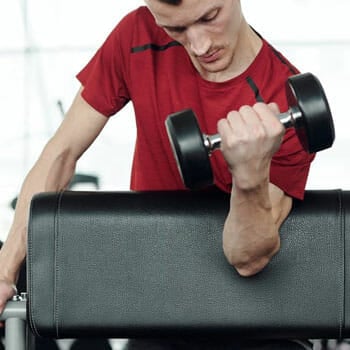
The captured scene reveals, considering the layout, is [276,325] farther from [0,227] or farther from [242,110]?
[0,227]

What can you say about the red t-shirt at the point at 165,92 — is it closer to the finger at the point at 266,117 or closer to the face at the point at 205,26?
the face at the point at 205,26

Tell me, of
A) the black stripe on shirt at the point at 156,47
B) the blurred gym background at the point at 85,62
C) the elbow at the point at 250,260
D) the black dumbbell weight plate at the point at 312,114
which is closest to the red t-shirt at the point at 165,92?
the black stripe on shirt at the point at 156,47

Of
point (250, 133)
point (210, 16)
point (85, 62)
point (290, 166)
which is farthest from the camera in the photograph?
point (85, 62)

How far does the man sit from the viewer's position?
185cm

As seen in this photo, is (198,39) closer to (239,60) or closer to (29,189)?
(239,60)

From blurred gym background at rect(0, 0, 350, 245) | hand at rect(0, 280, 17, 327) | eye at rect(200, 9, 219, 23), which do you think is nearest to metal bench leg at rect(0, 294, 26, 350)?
hand at rect(0, 280, 17, 327)

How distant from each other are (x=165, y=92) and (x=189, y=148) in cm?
42

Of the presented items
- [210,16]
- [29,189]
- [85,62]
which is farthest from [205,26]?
[85,62]

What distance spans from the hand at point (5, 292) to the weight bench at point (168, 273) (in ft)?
0.20

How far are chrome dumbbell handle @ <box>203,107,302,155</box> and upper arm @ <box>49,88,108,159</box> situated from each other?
1.73 ft

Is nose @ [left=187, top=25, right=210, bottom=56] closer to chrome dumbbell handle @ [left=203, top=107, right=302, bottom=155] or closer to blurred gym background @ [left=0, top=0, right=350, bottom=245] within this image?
chrome dumbbell handle @ [left=203, top=107, right=302, bottom=155]

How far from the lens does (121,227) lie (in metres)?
1.96

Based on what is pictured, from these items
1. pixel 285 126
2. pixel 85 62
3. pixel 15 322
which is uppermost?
pixel 85 62

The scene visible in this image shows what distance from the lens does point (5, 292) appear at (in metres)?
2.01
